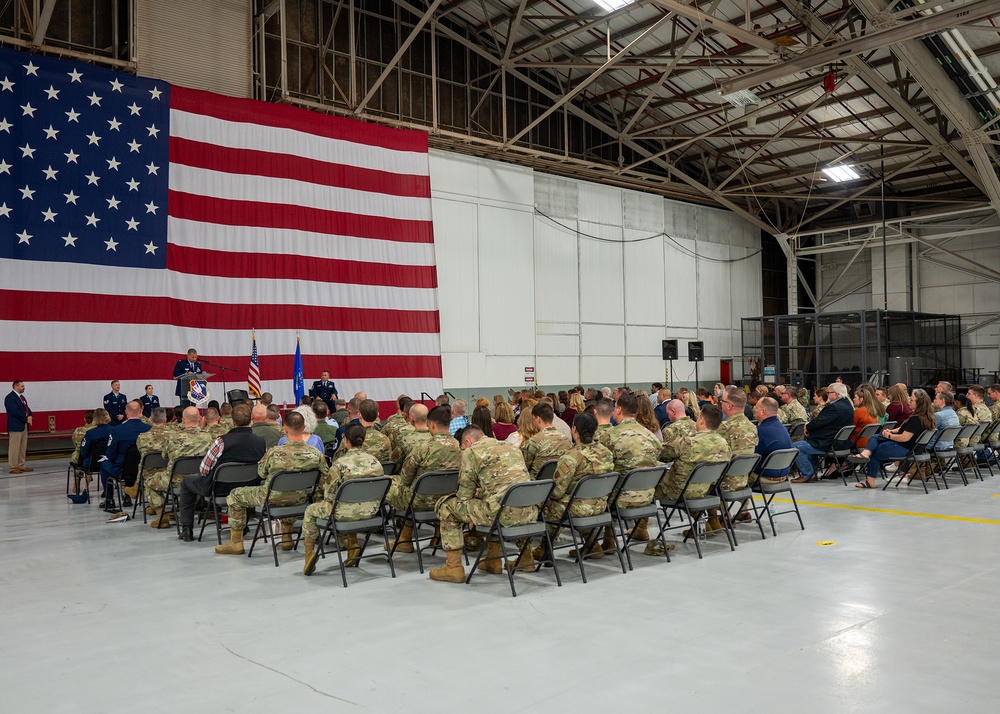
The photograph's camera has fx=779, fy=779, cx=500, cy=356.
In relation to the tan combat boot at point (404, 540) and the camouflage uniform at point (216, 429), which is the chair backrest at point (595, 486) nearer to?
the tan combat boot at point (404, 540)

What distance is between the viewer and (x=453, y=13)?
2014 centimetres

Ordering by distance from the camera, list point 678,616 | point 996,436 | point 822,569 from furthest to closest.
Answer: point 996,436, point 822,569, point 678,616

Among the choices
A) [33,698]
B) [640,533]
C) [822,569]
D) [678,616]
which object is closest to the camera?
[33,698]

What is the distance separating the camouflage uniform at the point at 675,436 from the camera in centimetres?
666

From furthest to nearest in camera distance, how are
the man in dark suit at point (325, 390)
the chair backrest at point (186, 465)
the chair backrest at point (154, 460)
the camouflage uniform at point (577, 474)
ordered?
1. the man in dark suit at point (325, 390)
2. the chair backrest at point (154, 460)
3. the chair backrest at point (186, 465)
4. the camouflage uniform at point (577, 474)

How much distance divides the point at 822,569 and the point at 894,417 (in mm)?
5324

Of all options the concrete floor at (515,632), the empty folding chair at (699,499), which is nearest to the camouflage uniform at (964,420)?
the concrete floor at (515,632)

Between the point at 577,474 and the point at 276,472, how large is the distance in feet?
7.87

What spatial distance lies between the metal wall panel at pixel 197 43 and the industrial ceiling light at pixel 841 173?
16828mm

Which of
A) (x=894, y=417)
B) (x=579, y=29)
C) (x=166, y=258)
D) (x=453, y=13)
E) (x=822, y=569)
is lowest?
(x=822, y=569)

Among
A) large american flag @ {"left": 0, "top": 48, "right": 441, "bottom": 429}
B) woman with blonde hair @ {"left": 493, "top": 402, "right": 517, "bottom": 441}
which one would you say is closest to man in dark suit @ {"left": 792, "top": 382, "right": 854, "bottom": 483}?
woman with blonde hair @ {"left": 493, "top": 402, "right": 517, "bottom": 441}

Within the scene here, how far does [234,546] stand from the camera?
6.63m

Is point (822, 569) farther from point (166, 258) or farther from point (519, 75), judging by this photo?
point (519, 75)

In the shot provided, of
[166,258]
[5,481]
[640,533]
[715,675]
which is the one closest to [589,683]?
[715,675]
